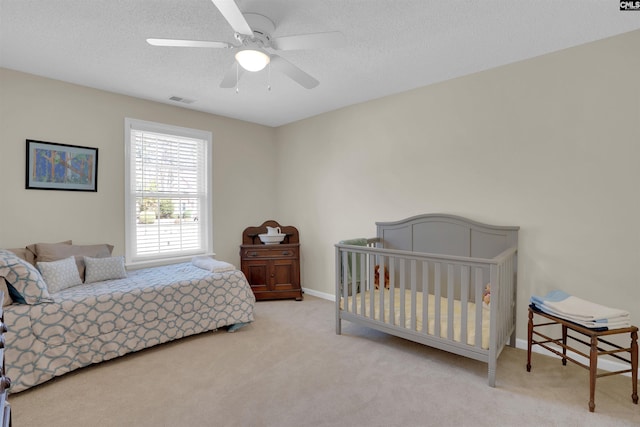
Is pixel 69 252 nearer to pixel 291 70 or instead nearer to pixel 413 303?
pixel 291 70

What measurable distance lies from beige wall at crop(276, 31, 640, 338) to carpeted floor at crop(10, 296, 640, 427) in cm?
68

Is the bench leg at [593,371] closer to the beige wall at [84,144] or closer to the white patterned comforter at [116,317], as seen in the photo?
the white patterned comforter at [116,317]

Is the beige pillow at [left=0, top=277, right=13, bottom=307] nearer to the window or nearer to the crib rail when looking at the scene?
the window

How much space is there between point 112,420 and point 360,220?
278cm

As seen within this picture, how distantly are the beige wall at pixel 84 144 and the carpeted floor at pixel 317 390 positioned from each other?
142 centimetres

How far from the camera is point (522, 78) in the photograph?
262 cm

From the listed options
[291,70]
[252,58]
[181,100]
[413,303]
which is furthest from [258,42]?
[413,303]

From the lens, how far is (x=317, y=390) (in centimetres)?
211

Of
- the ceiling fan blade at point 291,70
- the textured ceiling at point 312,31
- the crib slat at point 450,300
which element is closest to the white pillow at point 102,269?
the textured ceiling at point 312,31

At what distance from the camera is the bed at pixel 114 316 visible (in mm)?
2125

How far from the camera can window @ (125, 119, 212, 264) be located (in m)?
3.51

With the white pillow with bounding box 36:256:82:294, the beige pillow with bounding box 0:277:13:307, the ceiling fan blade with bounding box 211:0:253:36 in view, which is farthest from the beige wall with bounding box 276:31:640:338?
the beige pillow with bounding box 0:277:13:307

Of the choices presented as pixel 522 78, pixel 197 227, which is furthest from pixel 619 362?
pixel 197 227

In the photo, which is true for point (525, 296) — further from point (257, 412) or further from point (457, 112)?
point (257, 412)
